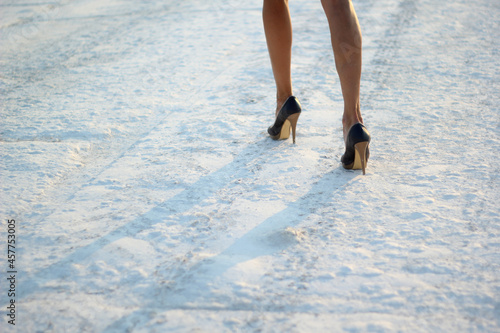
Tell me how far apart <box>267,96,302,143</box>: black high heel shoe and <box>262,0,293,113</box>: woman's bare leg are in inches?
2.4

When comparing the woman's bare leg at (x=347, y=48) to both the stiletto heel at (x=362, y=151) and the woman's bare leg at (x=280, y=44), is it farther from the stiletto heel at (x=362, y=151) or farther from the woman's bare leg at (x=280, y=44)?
the woman's bare leg at (x=280, y=44)

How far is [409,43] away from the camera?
352 centimetres

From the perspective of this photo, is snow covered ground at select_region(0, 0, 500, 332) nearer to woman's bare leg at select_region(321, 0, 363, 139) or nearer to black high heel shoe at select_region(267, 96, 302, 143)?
black high heel shoe at select_region(267, 96, 302, 143)

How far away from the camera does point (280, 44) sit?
232cm

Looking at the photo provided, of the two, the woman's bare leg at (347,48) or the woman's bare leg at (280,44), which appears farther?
the woman's bare leg at (280,44)

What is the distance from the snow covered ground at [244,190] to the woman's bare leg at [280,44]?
0.25 meters

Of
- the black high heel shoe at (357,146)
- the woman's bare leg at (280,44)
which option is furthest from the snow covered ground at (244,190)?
the woman's bare leg at (280,44)

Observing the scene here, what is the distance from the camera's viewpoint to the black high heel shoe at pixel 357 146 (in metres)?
1.96

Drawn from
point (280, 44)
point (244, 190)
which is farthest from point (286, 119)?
point (244, 190)

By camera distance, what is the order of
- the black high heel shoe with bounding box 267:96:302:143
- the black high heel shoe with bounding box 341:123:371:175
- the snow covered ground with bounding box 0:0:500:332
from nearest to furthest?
the snow covered ground with bounding box 0:0:500:332, the black high heel shoe with bounding box 341:123:371:175, the black high heel shoe with bounding box 267:96:302:143

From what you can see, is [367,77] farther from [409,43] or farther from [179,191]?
[179,191]

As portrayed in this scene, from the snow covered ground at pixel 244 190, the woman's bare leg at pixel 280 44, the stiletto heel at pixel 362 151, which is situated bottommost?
the snow covered ground at pixel 244 190

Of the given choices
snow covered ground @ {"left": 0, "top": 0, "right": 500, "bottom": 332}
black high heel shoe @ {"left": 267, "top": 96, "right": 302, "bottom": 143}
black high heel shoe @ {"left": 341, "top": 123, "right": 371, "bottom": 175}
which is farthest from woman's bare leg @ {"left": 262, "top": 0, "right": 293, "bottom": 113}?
black high heel shoe @ {"left": 341, "top": 123, "right": 371, "bottom": 175}

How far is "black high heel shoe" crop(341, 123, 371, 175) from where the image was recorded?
1.96 meters
